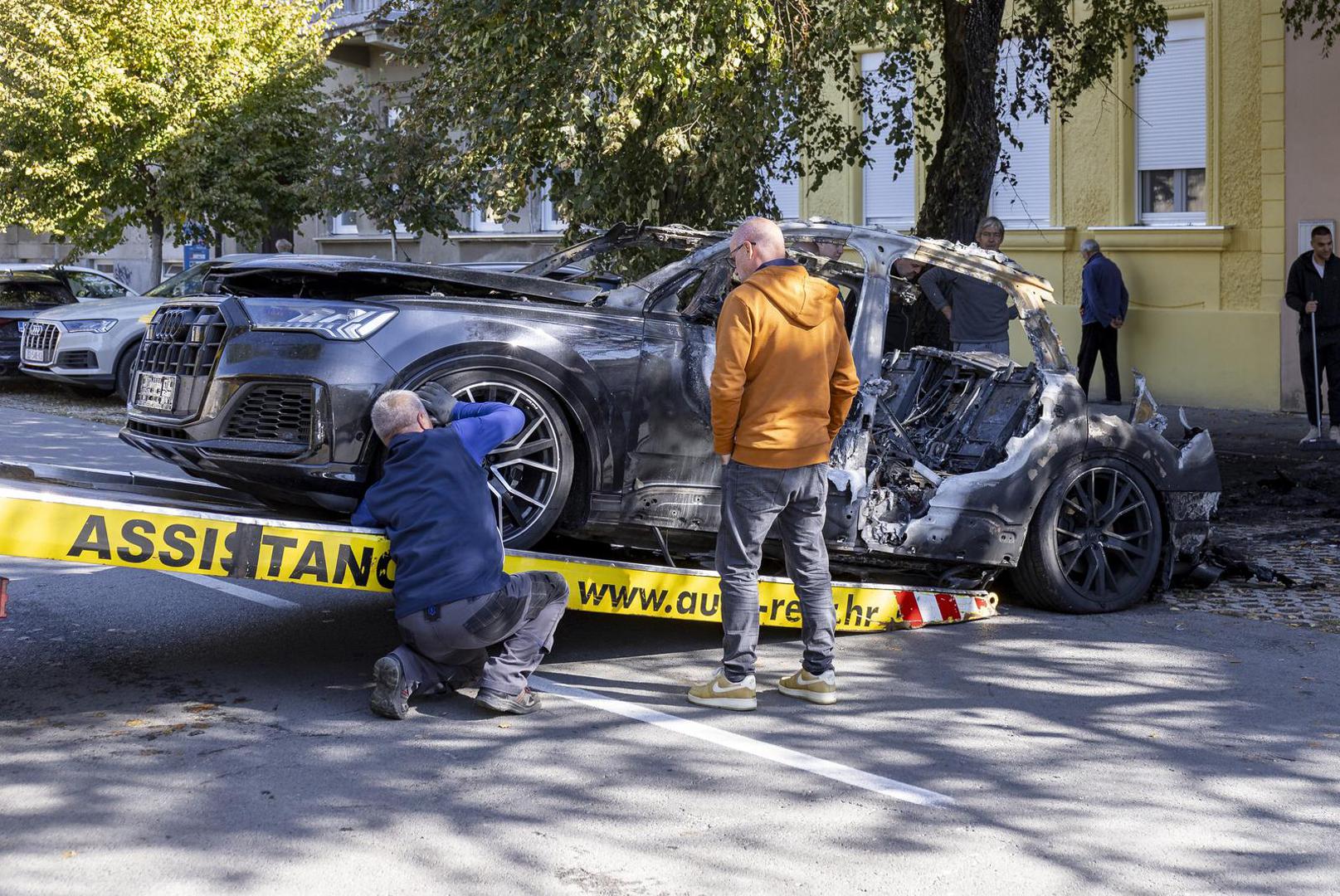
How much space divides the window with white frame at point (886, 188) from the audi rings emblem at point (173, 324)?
14092mm

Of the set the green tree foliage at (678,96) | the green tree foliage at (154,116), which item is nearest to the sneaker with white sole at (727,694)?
the green tree foliage at (678,96)

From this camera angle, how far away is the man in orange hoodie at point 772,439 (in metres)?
5.64

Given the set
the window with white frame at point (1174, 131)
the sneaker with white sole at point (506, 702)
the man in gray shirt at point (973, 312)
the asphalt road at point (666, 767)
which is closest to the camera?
the asphalt road at point (666, 767)

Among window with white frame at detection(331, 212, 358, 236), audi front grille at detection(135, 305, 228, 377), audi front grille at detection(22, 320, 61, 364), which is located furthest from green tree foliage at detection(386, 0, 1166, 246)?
window with white frame at detection(331, 212, 358, 236)

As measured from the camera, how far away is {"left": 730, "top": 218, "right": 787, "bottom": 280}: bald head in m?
5.73

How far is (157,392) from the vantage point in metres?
6.33

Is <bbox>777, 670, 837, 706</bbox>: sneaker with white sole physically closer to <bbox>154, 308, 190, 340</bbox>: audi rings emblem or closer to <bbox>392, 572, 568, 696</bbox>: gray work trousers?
<bbox>392, 572, 568, 696</bbox>: gray work trousers

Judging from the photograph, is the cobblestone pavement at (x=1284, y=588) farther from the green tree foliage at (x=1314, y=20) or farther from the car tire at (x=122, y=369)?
the car tire at (x=122, y=369)

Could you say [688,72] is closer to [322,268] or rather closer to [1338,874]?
[322,268]

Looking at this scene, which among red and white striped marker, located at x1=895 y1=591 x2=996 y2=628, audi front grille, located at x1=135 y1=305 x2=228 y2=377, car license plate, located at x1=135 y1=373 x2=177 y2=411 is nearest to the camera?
audi front grille, located at x1=135 y1=305 x2=228 y2=377

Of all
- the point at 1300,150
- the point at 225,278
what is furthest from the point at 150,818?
the point at 1300,150

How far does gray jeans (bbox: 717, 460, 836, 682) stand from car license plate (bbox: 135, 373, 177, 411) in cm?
230

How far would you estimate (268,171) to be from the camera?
20266 millimetres

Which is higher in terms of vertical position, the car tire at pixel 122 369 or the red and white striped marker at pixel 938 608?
the car tire at pixel 122 369
